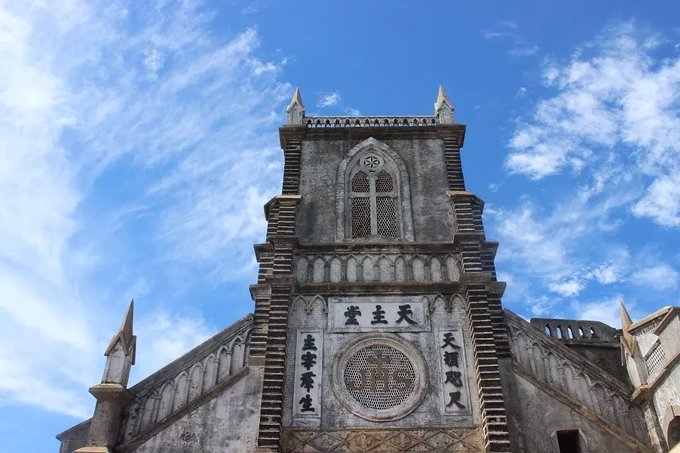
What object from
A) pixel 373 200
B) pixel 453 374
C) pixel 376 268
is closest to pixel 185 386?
pixel 376 268

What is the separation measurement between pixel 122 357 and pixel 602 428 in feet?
33.8

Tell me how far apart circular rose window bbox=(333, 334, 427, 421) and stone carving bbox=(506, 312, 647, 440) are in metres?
2.42

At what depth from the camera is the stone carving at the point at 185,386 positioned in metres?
13.9

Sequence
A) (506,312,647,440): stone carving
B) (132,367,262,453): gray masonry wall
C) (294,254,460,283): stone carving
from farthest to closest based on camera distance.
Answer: (294,254,460,283): stone carving
(506,312,647,440): stone carving
(132,367,262,453): gray masonry wall

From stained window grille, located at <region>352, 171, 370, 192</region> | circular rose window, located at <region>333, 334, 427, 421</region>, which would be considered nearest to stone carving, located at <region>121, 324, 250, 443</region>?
circular rose window, located at <region>333, 334, 427, 421</region>

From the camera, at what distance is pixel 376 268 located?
15.9 metres

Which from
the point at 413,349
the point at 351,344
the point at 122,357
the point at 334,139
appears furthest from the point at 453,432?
the point at 334,139

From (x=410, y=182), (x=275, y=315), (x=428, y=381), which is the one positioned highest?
(x=410, y=182)

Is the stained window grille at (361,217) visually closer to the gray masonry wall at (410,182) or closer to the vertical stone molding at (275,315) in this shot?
the gray masonry wall at (410,182)

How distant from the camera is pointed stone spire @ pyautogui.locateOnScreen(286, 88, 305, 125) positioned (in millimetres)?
19531

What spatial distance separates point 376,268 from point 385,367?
102 inches

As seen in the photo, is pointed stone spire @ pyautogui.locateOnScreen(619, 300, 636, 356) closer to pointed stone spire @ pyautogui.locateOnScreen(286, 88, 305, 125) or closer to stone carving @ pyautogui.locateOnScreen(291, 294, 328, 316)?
stone carving @ pyautogui.locateOnScreen(291, 294, 328, 316)

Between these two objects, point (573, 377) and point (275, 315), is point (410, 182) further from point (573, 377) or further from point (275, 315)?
point (573, 377)

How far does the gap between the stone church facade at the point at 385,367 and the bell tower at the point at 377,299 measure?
0.03 metres
